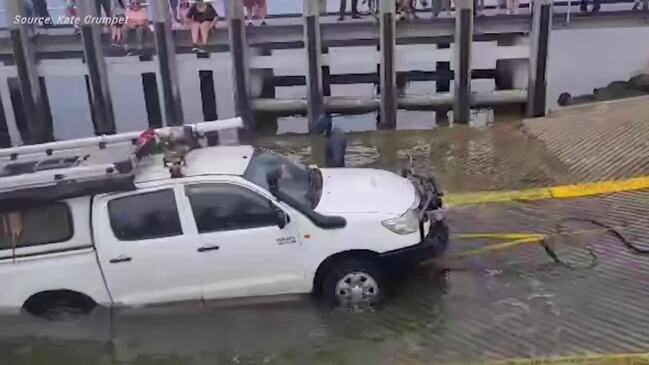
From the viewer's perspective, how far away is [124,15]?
51.3 feet

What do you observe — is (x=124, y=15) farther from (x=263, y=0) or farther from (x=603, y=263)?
(x=603, y=263)

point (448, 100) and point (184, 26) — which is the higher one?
point (184, 26)

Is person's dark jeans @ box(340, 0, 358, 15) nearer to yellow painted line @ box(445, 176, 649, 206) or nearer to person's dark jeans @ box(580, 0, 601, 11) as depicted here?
person's dark jeans @ box(580, 0, 601, 11)

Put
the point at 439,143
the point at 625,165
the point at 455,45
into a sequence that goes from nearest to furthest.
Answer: the point at 625,165
the point at 439,143
the point at 455,45

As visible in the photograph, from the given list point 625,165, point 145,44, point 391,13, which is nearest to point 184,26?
point 145,44

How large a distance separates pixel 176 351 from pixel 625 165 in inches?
273

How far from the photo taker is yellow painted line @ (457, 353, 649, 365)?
5887 millimetres

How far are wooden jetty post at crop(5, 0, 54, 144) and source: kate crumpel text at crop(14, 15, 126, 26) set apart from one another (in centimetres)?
11

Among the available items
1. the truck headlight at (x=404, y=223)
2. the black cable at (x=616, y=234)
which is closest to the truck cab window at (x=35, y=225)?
the truck headlight at (x=404, y=223)

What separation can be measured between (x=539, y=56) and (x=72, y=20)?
9942 mm

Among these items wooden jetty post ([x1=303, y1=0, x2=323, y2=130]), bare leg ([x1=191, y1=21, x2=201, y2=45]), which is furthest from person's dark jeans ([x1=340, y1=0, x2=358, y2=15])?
bare leg ([x1=191, y1=21, x2=201, y2=45])

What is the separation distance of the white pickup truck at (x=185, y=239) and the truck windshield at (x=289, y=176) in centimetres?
7

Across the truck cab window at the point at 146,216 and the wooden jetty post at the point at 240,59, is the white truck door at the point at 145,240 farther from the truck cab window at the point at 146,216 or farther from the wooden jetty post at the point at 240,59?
the wooden jetty post at the point at 240,59

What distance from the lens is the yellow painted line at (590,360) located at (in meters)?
5.89
